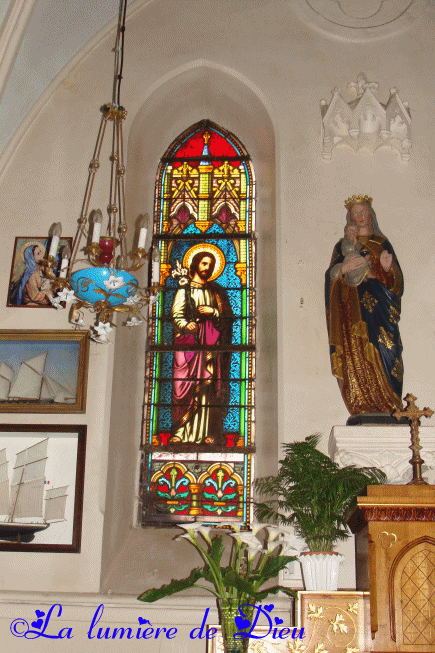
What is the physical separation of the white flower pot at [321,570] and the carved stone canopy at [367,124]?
3.56m

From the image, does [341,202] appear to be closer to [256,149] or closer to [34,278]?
[256,149]

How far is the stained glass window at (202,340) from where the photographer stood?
6238 mm

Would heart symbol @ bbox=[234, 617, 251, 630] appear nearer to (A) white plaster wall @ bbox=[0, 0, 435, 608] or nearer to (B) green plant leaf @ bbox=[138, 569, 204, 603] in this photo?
(B) green plant leaf @ bbox=[138, 569, 204, 603]

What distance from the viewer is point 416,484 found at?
13.0 feet

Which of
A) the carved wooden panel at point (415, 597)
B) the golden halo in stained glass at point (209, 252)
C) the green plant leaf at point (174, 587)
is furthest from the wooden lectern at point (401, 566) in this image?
the golden halo in stained glass at point (209, 252)

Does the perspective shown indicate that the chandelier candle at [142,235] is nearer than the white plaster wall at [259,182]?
Yes

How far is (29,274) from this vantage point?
6.41 metres

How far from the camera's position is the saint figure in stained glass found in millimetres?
6410

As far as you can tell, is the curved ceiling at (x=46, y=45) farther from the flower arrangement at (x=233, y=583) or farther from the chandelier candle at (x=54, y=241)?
the flower arrangement at (x=233, y=583)

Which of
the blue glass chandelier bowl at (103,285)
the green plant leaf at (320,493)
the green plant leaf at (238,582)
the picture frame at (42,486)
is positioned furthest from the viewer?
the picture frame at (42,486)

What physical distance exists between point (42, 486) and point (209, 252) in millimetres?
2575

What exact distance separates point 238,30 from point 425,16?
1780 mm

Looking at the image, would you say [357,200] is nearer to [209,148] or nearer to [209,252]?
[209,252]

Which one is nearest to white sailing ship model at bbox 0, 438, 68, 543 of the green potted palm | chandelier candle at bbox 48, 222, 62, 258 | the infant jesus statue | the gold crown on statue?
the green potted palm
